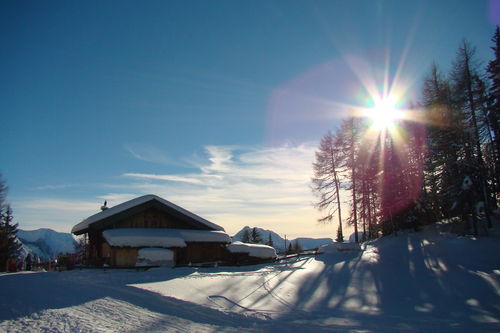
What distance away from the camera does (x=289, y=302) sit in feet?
32.6

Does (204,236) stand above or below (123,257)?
above

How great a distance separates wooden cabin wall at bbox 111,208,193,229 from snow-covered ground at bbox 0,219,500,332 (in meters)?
8.27

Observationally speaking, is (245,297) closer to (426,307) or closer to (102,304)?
(102,304)

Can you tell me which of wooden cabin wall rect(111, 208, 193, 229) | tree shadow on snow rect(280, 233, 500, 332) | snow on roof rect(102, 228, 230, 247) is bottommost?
tree shadow on snow rect(280, 233, 500, 332)

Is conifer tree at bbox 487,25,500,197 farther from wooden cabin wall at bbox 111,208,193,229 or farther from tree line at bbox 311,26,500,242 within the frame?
wooden cabin wall at bbox 111,208,193,229

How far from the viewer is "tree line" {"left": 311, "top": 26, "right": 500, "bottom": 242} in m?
23.2

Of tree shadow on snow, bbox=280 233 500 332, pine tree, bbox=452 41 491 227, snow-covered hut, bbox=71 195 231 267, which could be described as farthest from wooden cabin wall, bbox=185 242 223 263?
pine tree, bbox=452 41 491 227

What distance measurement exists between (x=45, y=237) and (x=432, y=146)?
21728 centimetres

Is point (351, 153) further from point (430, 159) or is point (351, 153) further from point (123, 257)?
point (123, 257)

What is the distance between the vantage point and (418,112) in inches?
1110

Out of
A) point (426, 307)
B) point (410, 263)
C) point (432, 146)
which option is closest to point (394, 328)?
point (426, 307)

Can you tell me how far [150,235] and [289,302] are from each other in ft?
44.7

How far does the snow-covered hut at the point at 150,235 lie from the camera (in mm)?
20562

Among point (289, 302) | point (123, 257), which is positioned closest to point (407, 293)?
point (289, 302)
